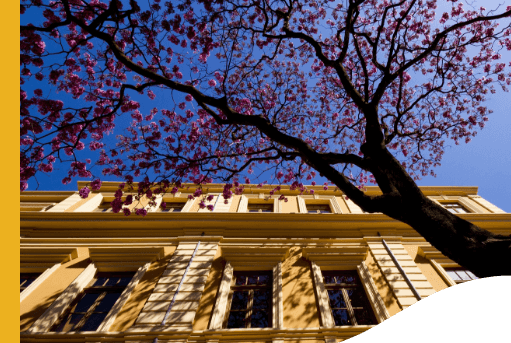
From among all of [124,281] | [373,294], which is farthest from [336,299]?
[124,281]

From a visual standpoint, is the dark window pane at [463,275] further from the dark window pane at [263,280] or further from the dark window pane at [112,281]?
the dark window pane at [112,281]

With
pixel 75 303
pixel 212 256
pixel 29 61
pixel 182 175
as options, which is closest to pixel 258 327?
pixel 212 256

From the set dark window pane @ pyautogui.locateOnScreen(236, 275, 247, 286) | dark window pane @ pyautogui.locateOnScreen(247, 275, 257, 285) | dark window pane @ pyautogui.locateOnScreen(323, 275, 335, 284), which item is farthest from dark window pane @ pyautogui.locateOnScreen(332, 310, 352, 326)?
dark window pane @ pyautogui.locateOnScreen(236, 275, 247, 286)

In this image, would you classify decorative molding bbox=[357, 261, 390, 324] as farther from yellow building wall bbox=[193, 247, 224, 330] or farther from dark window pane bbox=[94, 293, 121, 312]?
dark window pane bbox=[94, 293, 121, 312]

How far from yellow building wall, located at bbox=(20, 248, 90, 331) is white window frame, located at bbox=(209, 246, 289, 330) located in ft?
16.7

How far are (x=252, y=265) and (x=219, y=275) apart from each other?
120 cm

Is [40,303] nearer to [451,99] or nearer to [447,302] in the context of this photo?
[447,302]

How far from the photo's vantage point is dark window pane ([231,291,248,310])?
7.46m

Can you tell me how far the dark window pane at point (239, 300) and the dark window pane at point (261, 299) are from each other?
0.30 meters

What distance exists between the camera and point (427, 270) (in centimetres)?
849

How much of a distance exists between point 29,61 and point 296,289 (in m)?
9.90

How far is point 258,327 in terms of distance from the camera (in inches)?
272

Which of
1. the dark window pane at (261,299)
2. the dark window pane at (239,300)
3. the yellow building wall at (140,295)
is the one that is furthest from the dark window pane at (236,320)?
the yellow building wall at (140,295)

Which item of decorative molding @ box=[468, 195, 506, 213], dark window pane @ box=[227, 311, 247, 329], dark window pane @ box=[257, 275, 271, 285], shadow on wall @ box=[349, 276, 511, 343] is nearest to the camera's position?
shadow on wall @ box=[349, 276, 511, 343]
